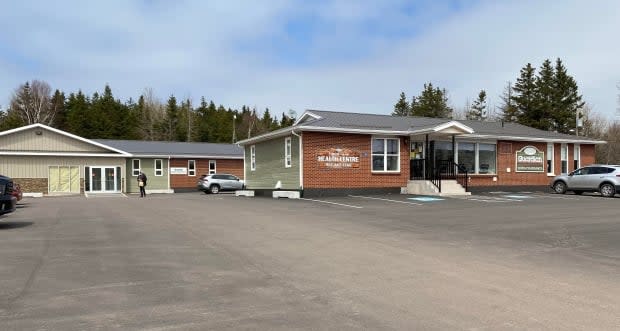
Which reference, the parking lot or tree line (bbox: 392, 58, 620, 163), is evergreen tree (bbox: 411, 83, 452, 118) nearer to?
tree line (bbox: 392, 58, 620, 163)

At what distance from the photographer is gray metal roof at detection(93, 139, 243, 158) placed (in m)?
41.7

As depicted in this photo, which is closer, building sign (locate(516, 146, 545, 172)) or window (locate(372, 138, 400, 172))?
window (locate(372, 138, 400, 172))

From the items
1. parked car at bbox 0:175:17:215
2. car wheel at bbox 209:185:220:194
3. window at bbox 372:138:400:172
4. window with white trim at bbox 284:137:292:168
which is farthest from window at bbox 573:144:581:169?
parked car at bbox 0:175:17:215

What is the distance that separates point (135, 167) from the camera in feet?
133

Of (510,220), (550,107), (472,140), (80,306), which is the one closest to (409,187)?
(472,140)

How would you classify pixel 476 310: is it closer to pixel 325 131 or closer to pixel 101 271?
pixel 101 271

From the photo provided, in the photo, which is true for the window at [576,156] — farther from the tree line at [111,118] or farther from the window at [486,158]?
the tree line at [111,118]

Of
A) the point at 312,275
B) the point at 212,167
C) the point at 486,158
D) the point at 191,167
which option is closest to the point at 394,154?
the point at 486,158

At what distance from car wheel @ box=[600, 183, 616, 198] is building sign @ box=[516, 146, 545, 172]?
4.73 metres

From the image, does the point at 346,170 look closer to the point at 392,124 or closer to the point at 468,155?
the point at 392,124

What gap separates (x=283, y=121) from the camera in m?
87.1

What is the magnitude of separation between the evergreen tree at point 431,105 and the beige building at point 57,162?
45.7 m

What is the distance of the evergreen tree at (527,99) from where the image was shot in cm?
6022

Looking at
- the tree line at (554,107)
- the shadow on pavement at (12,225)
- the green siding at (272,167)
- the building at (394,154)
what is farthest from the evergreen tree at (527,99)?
the shadow on pavement at (12,225)
